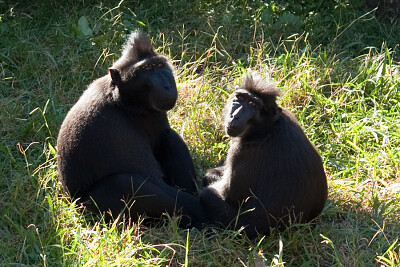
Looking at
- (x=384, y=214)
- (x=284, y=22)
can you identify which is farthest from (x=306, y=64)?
(x=384, y=214)

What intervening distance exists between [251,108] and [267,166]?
0.44 m

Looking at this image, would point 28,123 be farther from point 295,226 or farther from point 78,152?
point 295,226

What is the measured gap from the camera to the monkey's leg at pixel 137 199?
564cm

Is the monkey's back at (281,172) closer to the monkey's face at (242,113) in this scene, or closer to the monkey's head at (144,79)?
the monkey's face at (242,113)

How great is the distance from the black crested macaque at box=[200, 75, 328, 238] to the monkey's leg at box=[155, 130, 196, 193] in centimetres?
79

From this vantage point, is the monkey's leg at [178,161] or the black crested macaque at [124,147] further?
the monkey's leg at [178,161]

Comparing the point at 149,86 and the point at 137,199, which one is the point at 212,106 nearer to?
the point at 149,86

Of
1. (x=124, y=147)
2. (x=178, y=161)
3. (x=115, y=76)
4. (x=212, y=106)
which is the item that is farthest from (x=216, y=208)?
(x=212, y=106)

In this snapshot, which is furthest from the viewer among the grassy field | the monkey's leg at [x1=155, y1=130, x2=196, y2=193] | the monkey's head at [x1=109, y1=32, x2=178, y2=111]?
the monkey's leg at [x1=155, y1=130, x2=196, y2=193]

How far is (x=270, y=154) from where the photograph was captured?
18.0ft

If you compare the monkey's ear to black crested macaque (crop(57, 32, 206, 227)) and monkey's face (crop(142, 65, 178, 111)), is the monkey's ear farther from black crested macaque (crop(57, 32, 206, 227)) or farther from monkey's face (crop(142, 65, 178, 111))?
monkey's face (crop(142, 65, 178, 111))

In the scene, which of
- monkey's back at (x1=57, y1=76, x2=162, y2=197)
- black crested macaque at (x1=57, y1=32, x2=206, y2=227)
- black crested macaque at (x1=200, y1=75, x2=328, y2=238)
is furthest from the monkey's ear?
black crested macaque at (x1=200, y1=75, x2=328, y2=238)

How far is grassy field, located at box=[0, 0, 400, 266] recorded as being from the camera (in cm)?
535

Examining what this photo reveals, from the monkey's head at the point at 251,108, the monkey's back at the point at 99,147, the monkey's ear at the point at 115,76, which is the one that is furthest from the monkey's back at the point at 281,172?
the monkey's ear at the point at 115,76
